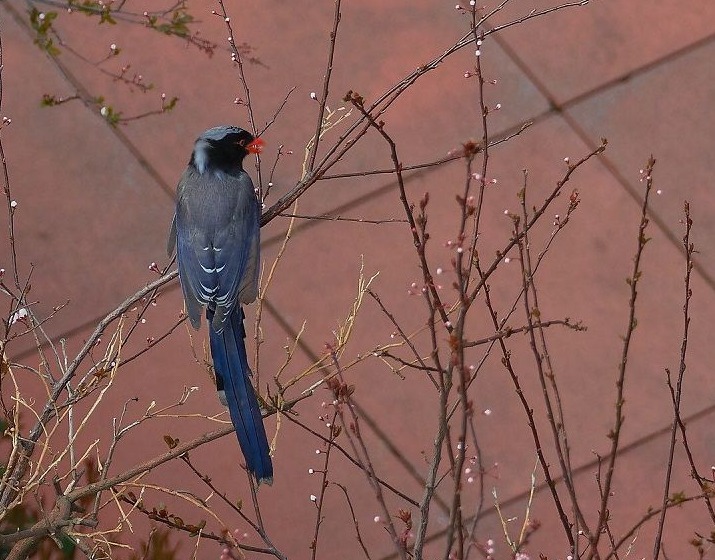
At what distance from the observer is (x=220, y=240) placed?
320 cm

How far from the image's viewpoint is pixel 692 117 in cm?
535

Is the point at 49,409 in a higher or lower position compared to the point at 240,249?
lower

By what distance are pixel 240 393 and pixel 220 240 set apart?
1.85 feet

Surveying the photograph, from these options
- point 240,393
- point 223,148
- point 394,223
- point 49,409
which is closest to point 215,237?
point 223,148

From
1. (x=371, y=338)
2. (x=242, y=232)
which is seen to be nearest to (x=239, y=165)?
(x=242, y=232)

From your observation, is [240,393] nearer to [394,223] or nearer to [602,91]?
[394,223]

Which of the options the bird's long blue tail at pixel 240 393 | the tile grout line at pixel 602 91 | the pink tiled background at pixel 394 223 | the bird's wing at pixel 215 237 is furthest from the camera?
the tile grout line at pixel 602 91

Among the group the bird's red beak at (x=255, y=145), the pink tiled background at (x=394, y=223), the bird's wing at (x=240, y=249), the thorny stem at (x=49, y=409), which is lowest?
the thorny stem at (x=49, y=409)

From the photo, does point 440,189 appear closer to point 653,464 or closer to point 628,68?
point 628,68

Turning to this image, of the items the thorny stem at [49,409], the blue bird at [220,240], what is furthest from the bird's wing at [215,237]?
the thorny stem at [49,409]

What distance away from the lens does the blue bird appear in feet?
9.86

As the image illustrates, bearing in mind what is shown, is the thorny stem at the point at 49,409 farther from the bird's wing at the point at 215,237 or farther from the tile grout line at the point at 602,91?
the tile grout line at the point at 602,91

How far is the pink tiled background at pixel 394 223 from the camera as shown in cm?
462

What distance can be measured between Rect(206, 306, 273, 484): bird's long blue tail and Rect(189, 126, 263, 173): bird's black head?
0.48 metres
